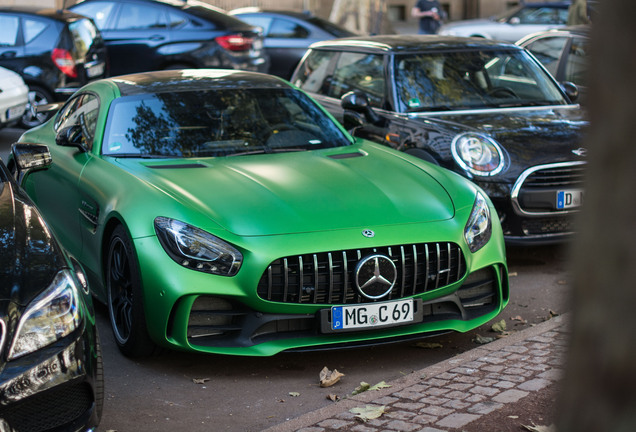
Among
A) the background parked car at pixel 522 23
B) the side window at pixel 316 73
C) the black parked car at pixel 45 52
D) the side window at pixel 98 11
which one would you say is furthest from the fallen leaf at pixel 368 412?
the background parked car at pixel 522 23

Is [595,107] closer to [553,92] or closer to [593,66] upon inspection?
[593,66]

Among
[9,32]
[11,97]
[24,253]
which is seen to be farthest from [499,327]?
Answer: [9,32]

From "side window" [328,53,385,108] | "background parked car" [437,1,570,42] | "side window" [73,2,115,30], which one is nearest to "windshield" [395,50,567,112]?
"side window" [328,53,385,108]

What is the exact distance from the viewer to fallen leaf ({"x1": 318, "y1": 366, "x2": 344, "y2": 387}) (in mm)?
4762

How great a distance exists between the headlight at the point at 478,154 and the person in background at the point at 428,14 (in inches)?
542

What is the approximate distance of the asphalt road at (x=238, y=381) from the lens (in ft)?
14.3

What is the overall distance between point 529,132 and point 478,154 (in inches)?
18.3

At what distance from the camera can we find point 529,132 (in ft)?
23.4

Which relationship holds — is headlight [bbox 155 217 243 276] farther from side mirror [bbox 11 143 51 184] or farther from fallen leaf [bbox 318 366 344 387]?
side mirror [bbox 11 143 51 184]

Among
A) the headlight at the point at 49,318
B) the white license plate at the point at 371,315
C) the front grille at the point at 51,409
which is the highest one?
the headlight at the point at 49,318

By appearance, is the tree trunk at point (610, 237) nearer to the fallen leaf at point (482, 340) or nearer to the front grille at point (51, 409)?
the front grille at point (51, 409)

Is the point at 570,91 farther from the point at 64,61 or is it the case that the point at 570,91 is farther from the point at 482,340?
the point at 64,61

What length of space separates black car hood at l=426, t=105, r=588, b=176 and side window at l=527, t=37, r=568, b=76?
289cm

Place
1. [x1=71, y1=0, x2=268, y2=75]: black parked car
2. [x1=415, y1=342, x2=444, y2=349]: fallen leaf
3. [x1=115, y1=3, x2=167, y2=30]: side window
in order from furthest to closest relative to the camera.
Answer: [x1=115, y1=3, x2=167, y2=30]: side window, [x1=71, y1=0, x2=268, y2=75]: black parked car, [x1=415, y1=342, x2=444, y2=349]: fallen leaf
